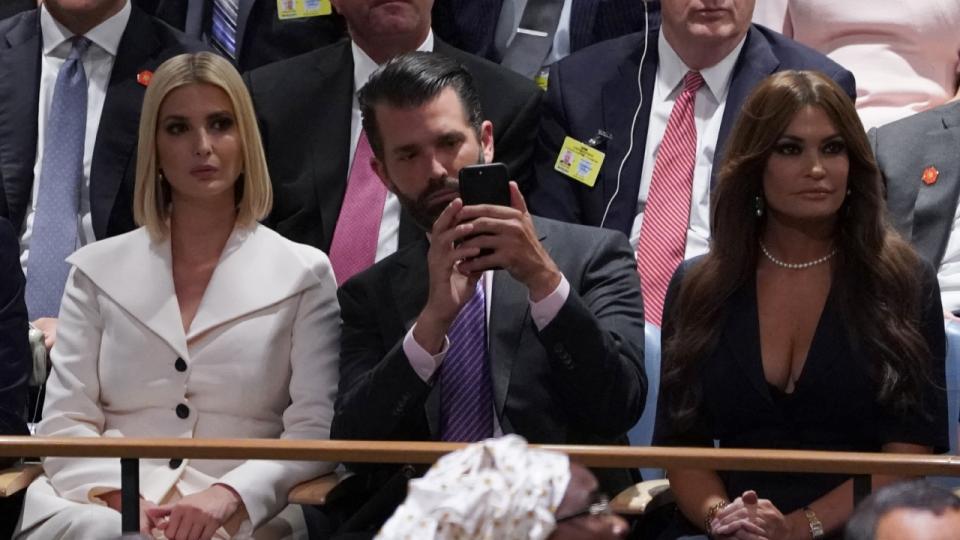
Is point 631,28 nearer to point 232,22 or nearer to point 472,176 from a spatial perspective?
point 232,22

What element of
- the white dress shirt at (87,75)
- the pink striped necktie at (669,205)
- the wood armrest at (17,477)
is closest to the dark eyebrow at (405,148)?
the pink striped necktie at (669,205)

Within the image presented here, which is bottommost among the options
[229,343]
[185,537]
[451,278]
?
[185,537]

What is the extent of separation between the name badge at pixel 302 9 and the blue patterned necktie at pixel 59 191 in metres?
0.51

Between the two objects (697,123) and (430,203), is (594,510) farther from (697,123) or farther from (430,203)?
(697,123)

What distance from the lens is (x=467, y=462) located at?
1690mm

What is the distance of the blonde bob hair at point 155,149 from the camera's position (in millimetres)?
3451

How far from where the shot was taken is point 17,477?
121 inches

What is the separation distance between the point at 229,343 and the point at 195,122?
0.49 metres

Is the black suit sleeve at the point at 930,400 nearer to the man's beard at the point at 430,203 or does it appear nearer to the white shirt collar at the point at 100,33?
the man's beard at the point at 430,203

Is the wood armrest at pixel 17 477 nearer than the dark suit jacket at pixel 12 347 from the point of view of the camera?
Yes

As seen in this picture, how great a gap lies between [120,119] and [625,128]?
47.9 inches

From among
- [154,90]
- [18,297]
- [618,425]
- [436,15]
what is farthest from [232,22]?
[618,425]

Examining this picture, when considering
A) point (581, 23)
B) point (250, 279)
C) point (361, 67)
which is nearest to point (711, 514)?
point (250, 279)

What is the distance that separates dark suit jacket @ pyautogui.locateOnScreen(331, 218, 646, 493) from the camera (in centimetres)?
290
